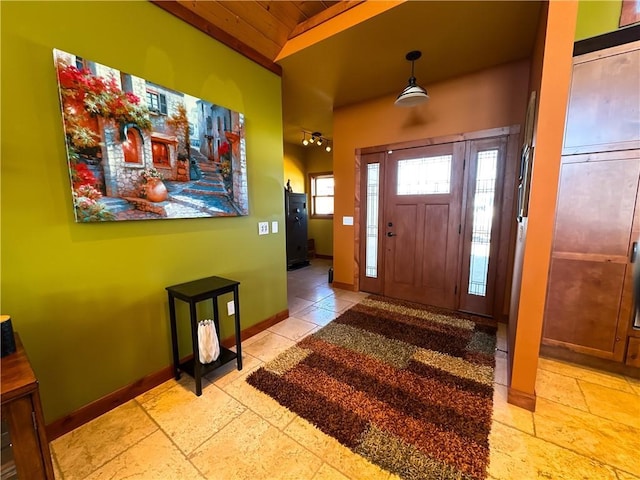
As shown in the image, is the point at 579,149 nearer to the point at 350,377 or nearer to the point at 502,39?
the point at 502,39

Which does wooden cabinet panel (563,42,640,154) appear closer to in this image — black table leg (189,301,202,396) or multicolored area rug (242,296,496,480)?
multicolored area rug (242,296,496,480)

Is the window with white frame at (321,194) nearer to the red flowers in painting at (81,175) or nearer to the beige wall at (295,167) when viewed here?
the beige wall at (295,167)

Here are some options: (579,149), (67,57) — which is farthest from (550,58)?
(67,57)

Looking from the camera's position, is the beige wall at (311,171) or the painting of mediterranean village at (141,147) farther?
the beige wall at (311,171)

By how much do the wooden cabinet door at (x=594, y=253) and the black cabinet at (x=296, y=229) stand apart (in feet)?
13.5

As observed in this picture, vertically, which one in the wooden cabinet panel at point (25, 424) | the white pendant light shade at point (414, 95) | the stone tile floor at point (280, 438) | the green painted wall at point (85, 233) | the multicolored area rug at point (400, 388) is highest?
the white pendant light shade at point (414, 95)

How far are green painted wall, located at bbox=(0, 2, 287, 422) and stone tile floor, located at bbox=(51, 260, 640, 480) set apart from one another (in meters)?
0.31

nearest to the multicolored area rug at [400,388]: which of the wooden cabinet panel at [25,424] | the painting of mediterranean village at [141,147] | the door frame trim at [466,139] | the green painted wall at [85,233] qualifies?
the door frame trim at [466,139]

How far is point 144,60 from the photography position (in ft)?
5.66

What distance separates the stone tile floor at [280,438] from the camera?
4.23 feet

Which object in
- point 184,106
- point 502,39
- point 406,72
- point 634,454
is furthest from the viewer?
point 406,72

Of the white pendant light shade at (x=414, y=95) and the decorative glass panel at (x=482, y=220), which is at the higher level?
the white pendant light shade at (x=414, y=95)


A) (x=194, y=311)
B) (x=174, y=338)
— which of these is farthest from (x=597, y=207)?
(x=174, y=338)

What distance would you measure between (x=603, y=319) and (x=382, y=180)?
97.3 inches
